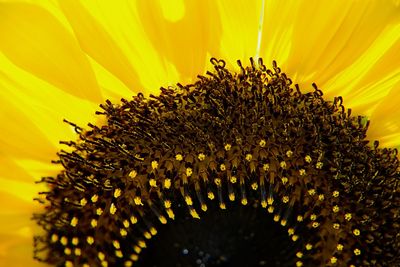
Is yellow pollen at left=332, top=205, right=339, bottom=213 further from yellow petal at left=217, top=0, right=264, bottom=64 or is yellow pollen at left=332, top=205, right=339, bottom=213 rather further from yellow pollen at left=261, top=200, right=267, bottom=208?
yellow petal at left=217, top=0, right=264, bottom=64

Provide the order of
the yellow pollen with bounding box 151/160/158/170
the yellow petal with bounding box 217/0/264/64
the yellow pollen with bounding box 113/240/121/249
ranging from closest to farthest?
1. the yellow petal with bounding box 217/0/264/64
2. the yellow pollen with bounding box 151/160/158/170
3. the yellow pollen with bounding box 113/240/121/249

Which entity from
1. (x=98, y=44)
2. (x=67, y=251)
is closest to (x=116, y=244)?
(x=67, y=251)

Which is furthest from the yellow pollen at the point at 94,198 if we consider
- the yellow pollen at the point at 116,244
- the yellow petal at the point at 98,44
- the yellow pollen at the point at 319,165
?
the yellow pollen at the point at 319,165

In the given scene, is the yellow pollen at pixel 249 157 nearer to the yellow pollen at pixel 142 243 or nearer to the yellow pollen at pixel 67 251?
the yellow pollen at pixel 142 243

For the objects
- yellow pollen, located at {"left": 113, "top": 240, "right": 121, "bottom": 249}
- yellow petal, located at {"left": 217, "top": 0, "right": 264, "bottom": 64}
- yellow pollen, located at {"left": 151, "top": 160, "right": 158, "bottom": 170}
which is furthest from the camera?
yellow pollen, located at {"left": 113, "top": 240, "right": 121, "bottom": 249}

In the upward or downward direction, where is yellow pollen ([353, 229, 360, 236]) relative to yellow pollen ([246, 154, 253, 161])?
downward

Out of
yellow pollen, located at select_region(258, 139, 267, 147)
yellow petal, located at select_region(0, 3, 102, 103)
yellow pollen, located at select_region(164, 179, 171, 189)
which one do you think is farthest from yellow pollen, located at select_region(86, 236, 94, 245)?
yellow pollen, located at select_region(258, 139, 267, 147)

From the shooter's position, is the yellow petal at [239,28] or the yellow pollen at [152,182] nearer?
the yellow petal at [239,28]

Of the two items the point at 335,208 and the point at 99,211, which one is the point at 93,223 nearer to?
the point at 99,211

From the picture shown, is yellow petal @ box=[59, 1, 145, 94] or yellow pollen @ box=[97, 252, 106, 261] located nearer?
yellow petal @ box=[59, 1, 145, 94]
